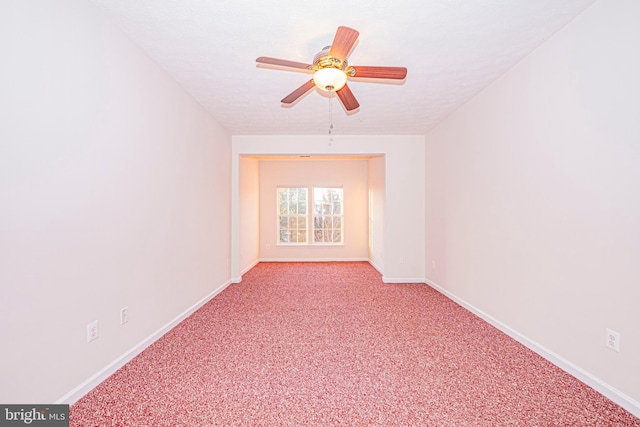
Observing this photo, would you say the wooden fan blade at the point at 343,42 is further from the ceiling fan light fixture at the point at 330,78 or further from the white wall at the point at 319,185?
the white wall at the point at 319,185

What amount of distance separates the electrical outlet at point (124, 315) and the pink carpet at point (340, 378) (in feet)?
1.11

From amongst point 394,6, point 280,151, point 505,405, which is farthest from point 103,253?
point 280,151

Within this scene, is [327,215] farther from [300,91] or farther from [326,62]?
[326,62]

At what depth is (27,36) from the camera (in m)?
1.44

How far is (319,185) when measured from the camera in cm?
712

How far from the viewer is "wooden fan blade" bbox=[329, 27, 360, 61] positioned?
5.54 feet

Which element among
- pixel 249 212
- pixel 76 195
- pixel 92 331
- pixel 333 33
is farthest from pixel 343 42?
pixel 249 212

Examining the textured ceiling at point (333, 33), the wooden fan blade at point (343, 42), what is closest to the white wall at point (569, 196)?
the textured ceiling at point (333, 33)

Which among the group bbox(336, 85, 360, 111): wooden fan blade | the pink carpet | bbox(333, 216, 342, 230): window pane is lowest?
the pink carpet

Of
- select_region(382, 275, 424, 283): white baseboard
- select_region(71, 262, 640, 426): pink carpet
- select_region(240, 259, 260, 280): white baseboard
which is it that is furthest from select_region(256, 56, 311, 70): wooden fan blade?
select_region(240, 259, 260, 280): white baseboard

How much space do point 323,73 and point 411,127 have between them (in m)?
2.78

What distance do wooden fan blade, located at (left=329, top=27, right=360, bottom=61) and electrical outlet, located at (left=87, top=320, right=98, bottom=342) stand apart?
95.5 inches

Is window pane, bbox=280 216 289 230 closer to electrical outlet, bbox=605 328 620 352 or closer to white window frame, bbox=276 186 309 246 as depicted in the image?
white window frame, bbox=276 186 309 246

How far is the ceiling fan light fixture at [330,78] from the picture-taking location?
78.7 inches
